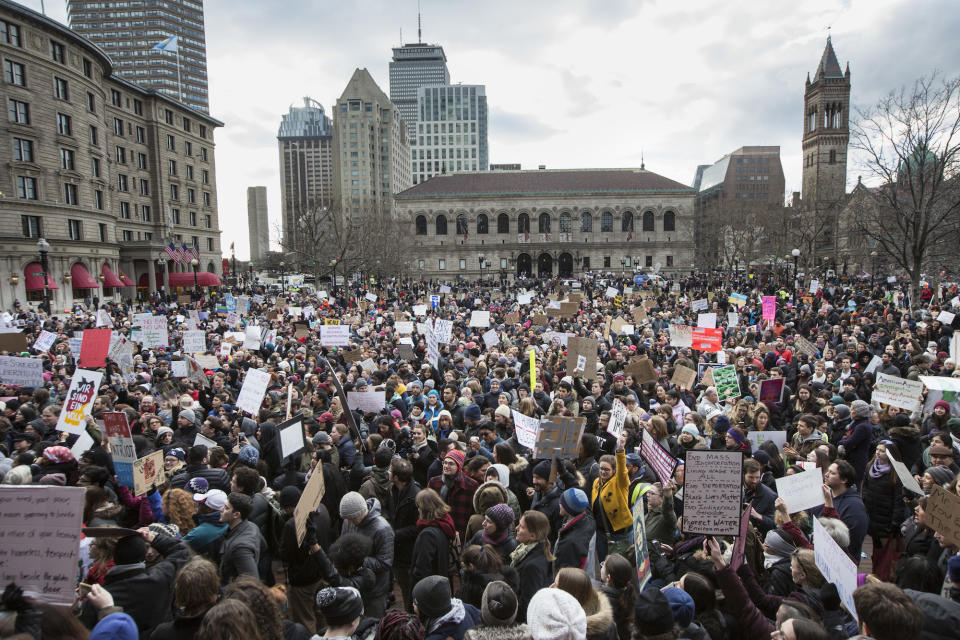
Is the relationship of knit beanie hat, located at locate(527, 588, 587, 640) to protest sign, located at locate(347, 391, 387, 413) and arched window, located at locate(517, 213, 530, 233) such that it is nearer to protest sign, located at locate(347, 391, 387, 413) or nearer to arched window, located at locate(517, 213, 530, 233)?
protest sign, located at locate(347, 391, 387, 413)

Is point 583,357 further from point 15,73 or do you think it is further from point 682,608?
point 15,73

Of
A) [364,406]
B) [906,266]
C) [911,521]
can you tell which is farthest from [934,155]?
[364,406]

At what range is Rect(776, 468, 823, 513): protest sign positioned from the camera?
196 inches

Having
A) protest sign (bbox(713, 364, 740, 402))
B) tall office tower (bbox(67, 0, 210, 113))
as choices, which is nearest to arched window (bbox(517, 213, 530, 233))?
protest sign (bbox(713, 364, 740, 402))

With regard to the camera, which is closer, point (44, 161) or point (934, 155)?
point (934, 155)

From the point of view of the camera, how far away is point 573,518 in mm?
4910

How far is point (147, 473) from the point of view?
5996 mm

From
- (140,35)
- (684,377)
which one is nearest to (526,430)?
(684,377)

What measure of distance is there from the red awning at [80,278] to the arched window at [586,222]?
194 ft

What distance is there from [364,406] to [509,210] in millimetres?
72424

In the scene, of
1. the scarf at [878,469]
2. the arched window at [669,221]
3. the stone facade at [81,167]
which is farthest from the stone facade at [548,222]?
the scarf at [878,469]

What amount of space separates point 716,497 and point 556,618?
1.93m

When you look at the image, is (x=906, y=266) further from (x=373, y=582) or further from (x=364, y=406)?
(x=373, y=582)

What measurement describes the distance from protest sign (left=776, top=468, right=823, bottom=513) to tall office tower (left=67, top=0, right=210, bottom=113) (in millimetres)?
153754
